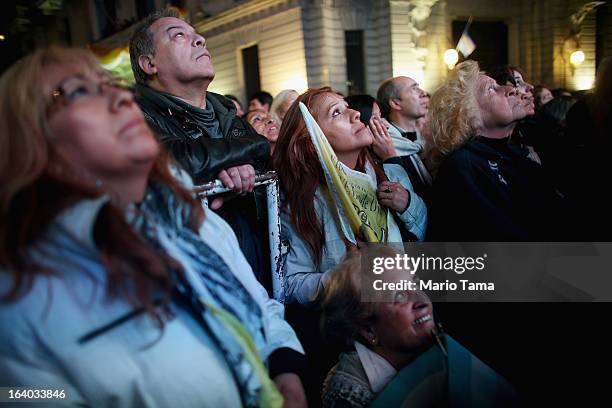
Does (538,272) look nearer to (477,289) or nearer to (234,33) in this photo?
(477,289)

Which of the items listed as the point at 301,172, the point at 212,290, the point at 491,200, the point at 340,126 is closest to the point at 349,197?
the point at 301,172

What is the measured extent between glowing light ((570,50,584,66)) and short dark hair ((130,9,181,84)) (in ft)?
49.1

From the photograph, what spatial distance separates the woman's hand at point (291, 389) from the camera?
1.20 meters

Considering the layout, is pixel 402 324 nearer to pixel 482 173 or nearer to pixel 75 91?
pixel 482 173

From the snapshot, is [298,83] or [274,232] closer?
[274,232]

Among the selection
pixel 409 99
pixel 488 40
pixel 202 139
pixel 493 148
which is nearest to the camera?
pixel 202 139

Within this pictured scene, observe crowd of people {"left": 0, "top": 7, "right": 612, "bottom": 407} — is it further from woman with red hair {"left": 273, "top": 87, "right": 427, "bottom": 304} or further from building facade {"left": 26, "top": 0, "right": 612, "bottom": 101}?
building facade {"left": 26, "top": 0, "right": 612, "bottom": 101}

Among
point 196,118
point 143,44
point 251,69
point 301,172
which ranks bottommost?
point 301,172

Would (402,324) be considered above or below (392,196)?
below

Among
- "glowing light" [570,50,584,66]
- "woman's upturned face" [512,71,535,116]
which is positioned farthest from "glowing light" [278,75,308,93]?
"woman's upturned face" [512,71,535,116]

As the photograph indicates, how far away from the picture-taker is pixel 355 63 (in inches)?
532

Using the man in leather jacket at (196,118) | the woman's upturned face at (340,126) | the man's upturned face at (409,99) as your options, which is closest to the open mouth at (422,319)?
the man in leather jacket at (196,118)

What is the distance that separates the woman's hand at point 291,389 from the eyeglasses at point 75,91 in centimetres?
97

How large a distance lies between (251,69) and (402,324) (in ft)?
50.9
